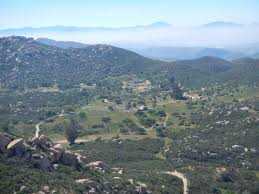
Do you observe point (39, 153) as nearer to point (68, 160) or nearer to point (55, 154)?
point (55, 154)

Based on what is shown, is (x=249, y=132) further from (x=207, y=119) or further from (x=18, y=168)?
(x=18, y=168)

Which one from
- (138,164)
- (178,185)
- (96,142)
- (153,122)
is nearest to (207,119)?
(153,122)

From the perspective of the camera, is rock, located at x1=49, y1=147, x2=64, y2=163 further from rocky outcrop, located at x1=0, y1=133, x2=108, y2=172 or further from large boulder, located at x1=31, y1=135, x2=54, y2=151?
large boulder, located at x1=31, y1=135, x2=54, y2=151

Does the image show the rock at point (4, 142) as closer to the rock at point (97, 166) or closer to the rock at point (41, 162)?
the rock at point (41, 162)

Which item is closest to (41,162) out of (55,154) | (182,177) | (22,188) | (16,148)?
(16,148)

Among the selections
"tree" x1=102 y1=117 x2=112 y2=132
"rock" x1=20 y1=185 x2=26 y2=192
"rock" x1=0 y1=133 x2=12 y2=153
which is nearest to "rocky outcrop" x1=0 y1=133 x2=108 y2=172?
"rock" x1=0 y1=133 x2=12 y2=153

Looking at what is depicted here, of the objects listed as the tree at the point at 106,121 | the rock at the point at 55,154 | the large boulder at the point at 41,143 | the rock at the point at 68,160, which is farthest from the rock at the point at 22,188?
the tree at the point at 106,121
